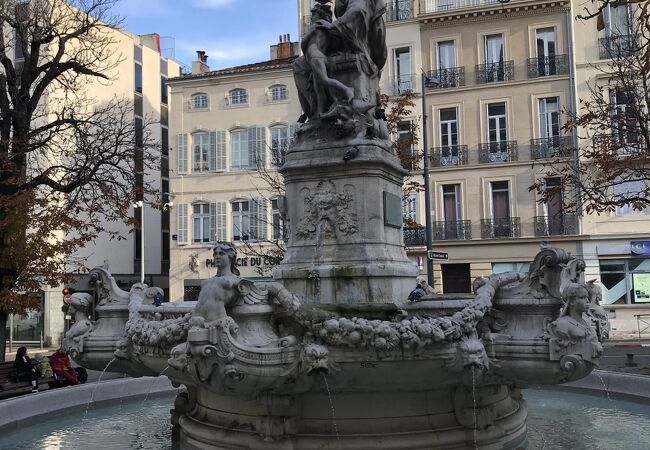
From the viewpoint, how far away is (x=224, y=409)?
721cm

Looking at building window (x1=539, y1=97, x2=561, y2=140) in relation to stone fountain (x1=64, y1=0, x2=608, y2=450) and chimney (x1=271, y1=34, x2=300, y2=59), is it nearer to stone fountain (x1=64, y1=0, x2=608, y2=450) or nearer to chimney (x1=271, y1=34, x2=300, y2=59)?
chimney (x1=271, y1=34, x2=300, y2=59)

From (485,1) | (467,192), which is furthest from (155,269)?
(485,1)

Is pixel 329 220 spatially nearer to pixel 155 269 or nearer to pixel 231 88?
pixel 231 88

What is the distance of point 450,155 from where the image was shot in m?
33.2

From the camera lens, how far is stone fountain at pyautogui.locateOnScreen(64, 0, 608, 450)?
6.24 m

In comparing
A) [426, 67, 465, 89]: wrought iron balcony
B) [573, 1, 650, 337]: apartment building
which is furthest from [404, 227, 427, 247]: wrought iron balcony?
[426, 67, 465, 89]: wrought iron balcony

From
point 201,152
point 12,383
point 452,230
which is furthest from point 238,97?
point 12,383

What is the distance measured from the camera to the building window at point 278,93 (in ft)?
120

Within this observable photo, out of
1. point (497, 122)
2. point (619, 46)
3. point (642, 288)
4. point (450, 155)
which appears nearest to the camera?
point (619, 46)

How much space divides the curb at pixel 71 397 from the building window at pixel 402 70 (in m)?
24.5

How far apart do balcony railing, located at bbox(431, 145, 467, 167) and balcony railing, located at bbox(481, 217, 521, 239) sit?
10.2 ft

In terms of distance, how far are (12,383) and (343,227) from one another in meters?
8.37

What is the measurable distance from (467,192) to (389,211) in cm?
2493

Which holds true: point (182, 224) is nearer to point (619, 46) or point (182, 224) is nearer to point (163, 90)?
point (163, 90)
